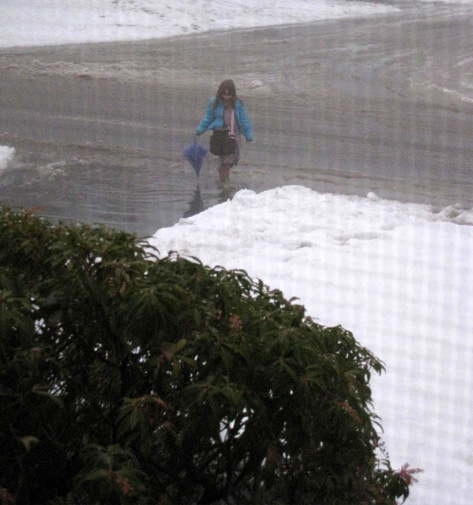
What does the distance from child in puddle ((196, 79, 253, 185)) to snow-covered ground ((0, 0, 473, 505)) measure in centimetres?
148

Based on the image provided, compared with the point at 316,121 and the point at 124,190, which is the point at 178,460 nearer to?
the point at 124,190

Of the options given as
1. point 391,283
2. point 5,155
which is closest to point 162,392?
point 391,283

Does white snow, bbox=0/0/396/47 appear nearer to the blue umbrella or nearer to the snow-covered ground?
the blue umbrella

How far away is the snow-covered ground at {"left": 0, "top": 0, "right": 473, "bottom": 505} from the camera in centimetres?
429

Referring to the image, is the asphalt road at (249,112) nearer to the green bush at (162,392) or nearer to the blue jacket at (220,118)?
the blue jacket at (220,118)

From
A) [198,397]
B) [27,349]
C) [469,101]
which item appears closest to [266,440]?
[198,397]

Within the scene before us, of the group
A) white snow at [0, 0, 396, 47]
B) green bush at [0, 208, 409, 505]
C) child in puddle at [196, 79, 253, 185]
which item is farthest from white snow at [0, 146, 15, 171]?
white snow at [0, 0, 396, 47]

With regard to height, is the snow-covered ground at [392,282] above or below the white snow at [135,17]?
below

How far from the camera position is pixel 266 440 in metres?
2.50

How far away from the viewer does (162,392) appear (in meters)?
2.57

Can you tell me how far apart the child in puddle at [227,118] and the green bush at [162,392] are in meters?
7.27

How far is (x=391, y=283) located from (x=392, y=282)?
0.01 meters

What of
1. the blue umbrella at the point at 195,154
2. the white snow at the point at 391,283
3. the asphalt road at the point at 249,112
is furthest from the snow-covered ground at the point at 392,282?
the blue umbrella at the point at 195,154

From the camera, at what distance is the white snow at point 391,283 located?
429cm
